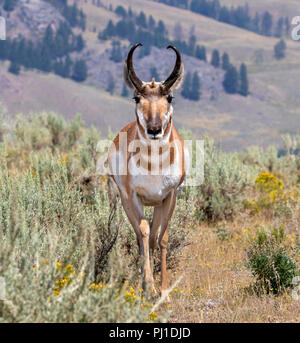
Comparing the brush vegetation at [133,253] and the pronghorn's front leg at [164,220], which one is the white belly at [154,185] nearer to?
the pronghorn's front leg at [164,220]

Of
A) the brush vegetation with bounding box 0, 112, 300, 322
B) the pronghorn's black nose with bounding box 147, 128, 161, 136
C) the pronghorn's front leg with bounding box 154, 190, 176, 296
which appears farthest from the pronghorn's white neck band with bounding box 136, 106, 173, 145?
the brush vegetation with bounding box 0, 112, 300, 322

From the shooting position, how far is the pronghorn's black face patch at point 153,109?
428 centimetres

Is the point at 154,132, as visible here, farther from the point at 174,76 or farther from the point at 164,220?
the point at 164,220

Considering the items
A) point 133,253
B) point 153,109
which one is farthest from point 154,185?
point 133,253

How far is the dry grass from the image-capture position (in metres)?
4.21

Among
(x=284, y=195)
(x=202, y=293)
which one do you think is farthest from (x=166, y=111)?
(x=284, y=195)

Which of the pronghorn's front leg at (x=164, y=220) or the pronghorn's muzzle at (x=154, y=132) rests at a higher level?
the pronghorn's muzzle at (x=154, y=132)

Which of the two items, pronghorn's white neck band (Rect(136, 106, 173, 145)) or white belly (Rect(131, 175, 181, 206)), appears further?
white belly (Rect(131, 175, 181, 206))

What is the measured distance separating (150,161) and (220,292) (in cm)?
151

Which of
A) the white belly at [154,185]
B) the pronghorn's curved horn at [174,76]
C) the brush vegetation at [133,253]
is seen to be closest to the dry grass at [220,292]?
the brush vegetation at [133,253]

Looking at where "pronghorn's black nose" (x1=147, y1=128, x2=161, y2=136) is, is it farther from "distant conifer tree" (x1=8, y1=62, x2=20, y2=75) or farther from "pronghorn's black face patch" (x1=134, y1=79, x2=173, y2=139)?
"distant conifer tree" (x1=8, y1=62, x2=20, y2=75)
